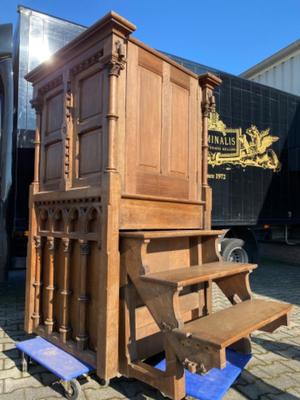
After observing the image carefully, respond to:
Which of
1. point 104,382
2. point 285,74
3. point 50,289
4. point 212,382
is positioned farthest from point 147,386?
point 285,74

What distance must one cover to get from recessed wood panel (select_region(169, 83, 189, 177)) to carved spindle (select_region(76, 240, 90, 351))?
104 cm

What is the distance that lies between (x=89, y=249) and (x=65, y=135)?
1.01 meters

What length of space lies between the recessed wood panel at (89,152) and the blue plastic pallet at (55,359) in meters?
1.46

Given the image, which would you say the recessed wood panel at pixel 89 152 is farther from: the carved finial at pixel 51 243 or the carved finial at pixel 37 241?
the carved finial at pixel 37 241

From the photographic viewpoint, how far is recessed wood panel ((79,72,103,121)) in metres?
2.82

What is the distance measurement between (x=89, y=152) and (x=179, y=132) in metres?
0.90

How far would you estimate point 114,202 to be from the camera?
2.58 metres

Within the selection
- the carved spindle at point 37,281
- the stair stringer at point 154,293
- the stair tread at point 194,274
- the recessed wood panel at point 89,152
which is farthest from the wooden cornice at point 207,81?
the carved spindle at point 37,281

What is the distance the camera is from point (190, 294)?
10.4 feet

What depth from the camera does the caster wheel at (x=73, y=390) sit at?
2.45 m

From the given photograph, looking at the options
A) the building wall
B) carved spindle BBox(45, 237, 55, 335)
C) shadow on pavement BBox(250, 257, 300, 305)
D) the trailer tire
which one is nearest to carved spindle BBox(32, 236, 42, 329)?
carved spindle BBox(45, 237, 55, 335)

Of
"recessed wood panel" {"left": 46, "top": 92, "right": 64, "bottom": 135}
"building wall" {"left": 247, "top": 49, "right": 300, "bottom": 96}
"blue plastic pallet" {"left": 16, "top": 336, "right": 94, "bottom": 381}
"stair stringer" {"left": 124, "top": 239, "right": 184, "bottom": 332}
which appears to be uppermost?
"building wall" {"left": 247, "top": 49, "right": 300, "bottom": 96}

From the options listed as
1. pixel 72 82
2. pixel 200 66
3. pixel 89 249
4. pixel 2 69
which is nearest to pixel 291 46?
pixel 200 66

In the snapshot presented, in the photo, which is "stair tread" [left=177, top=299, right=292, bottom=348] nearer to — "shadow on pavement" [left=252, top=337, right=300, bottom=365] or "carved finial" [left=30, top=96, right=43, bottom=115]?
"shadow on pavement" [left=252, top=337, right=300, bottom=365]
